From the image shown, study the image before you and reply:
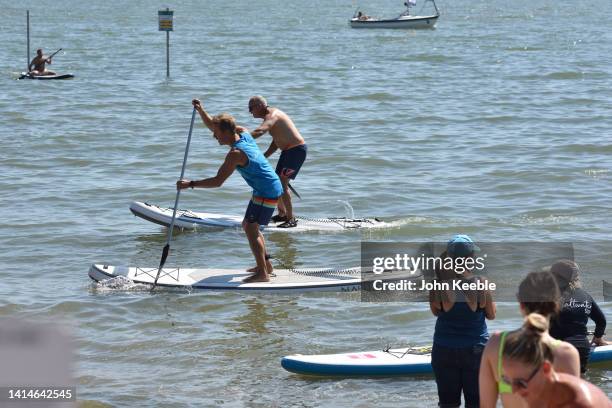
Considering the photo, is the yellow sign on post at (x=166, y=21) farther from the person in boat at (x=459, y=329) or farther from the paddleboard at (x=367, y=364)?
the person in boat at (x=459, y=329)

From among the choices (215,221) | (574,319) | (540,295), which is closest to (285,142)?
(215,221)

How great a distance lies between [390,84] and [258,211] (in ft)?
78.1

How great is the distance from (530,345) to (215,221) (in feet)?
33.5

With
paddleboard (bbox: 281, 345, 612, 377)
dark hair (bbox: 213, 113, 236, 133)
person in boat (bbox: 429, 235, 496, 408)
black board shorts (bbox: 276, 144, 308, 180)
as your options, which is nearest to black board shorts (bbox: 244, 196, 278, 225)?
dark hair (bbox: 213, 113, 236, 133)

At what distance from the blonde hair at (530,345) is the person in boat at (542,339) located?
3 cm

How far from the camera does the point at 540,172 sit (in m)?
18.5

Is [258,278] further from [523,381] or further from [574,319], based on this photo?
[523,381]

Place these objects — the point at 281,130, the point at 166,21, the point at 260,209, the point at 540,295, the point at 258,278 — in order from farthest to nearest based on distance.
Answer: the point at 166,21 < the point at 281,130 < the point at 258,278 < the point at 260,209 < the point at 540,295

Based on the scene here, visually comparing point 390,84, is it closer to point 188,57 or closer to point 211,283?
point 188,57

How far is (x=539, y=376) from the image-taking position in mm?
4332

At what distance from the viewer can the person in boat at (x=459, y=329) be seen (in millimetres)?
6273

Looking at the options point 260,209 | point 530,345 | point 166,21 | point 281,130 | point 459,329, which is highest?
point 166,21

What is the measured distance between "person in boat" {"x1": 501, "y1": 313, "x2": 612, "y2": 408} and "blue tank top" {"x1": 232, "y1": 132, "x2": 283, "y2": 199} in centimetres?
605

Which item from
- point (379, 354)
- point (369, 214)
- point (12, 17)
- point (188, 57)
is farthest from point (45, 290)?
point (12, 17)
